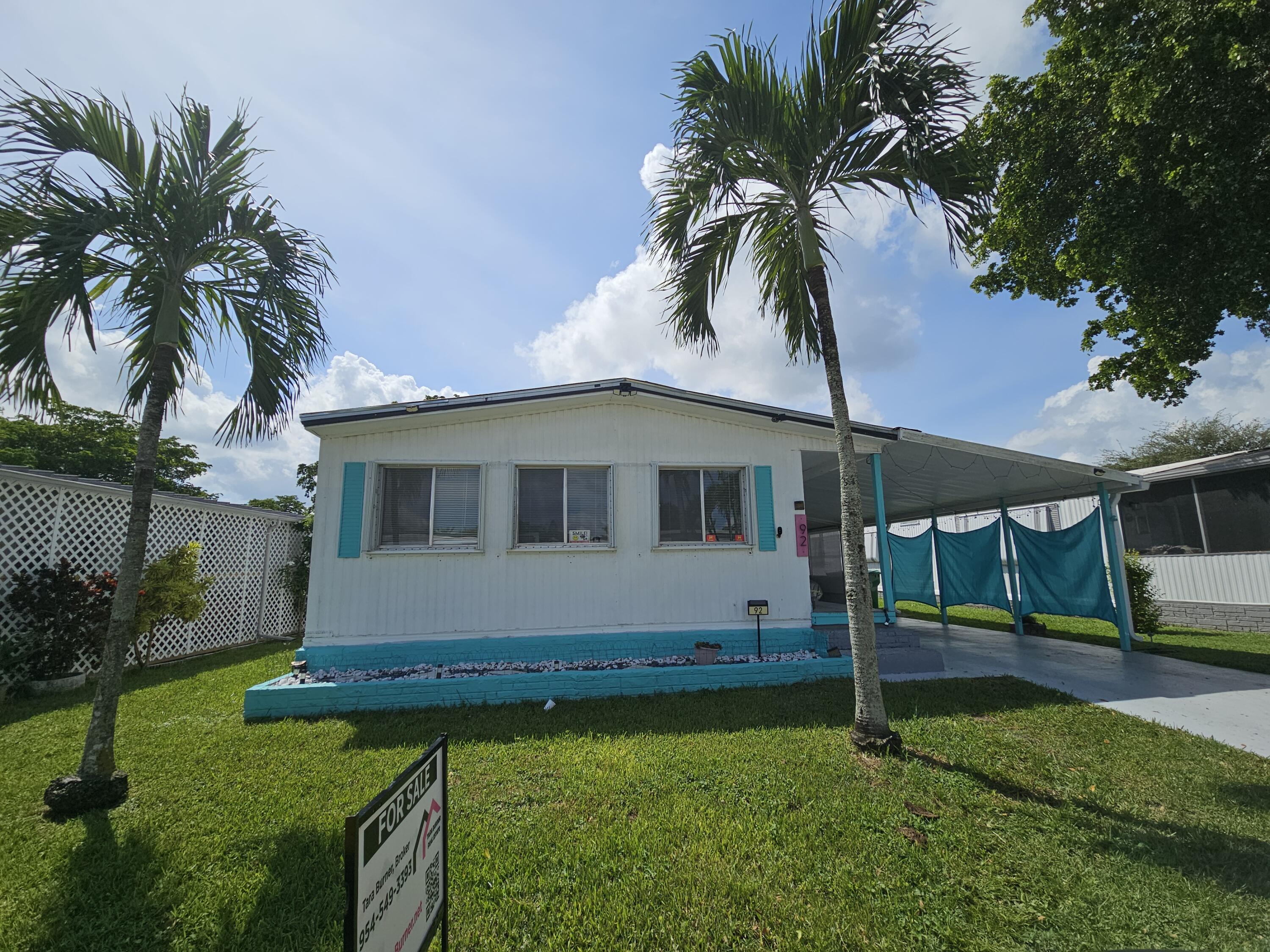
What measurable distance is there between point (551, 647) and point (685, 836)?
411 cm

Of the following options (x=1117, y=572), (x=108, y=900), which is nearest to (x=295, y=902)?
(x=108, y=900)

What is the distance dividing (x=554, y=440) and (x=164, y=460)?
31.7m

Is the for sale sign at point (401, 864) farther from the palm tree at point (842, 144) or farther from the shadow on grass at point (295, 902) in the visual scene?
the palm tree at point (842, 144)

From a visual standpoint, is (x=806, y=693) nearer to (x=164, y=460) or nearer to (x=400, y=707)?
(x=400, y=707)

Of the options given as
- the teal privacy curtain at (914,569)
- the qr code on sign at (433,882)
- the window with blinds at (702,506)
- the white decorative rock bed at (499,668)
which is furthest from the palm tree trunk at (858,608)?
the teal privacy curtain at (914,569)

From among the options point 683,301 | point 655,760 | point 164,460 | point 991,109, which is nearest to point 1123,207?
point 991,109

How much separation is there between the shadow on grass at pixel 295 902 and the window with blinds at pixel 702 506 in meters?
5.14

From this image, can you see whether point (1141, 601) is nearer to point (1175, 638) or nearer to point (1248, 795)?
point (1175, 638)

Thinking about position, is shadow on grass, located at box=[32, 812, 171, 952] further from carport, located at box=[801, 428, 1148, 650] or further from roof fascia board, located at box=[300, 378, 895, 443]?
carport, located at box=[801, 428, 1148, 650]

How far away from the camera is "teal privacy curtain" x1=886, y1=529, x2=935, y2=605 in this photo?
13305 millimetres

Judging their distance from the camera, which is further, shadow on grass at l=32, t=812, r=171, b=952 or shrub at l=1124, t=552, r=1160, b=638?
shrub at l=1124, t=552, r=1160, b=638

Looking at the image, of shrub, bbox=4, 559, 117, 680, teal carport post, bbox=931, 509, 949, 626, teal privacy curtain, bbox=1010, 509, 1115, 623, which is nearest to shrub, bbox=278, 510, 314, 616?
shrub, bbox=4, 559, 117, 680

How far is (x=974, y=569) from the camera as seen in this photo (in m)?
11.7

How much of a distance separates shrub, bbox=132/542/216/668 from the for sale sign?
8.20m
